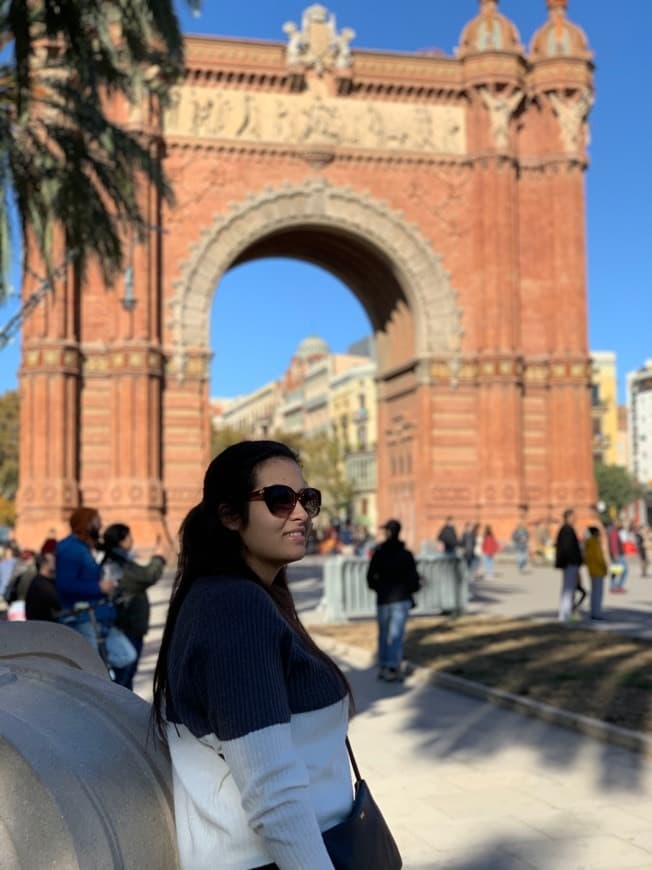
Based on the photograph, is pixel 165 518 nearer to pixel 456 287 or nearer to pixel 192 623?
pixel 456 287

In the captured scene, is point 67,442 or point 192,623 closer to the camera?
point 192,623

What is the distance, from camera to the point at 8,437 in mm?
62562

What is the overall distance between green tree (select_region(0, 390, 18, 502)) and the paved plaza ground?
5443 centimetres

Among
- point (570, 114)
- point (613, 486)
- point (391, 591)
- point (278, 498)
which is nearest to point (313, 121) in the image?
point (570, 114)

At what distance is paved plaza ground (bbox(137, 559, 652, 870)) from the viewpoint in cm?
525

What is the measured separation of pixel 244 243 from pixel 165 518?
8966 mm

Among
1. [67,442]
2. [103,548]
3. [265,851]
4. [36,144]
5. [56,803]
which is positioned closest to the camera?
[56,803]

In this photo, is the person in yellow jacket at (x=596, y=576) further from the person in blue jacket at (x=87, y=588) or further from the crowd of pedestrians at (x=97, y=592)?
the person in blue jacket at (x=87, y=588)

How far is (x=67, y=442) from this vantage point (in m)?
30.7

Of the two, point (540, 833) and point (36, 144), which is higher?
point (36, 144)

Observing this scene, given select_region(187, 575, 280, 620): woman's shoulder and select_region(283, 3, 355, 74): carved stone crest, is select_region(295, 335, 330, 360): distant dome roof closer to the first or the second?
select_region(283, 3, 355, 74): carved stone crest

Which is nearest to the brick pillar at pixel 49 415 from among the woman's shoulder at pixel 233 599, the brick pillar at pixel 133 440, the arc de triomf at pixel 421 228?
the arc de triomf at pixel 421 228

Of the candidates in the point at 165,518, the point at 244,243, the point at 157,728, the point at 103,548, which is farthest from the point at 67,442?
the point at 157,728

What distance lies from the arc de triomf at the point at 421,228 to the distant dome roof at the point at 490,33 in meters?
0.07
